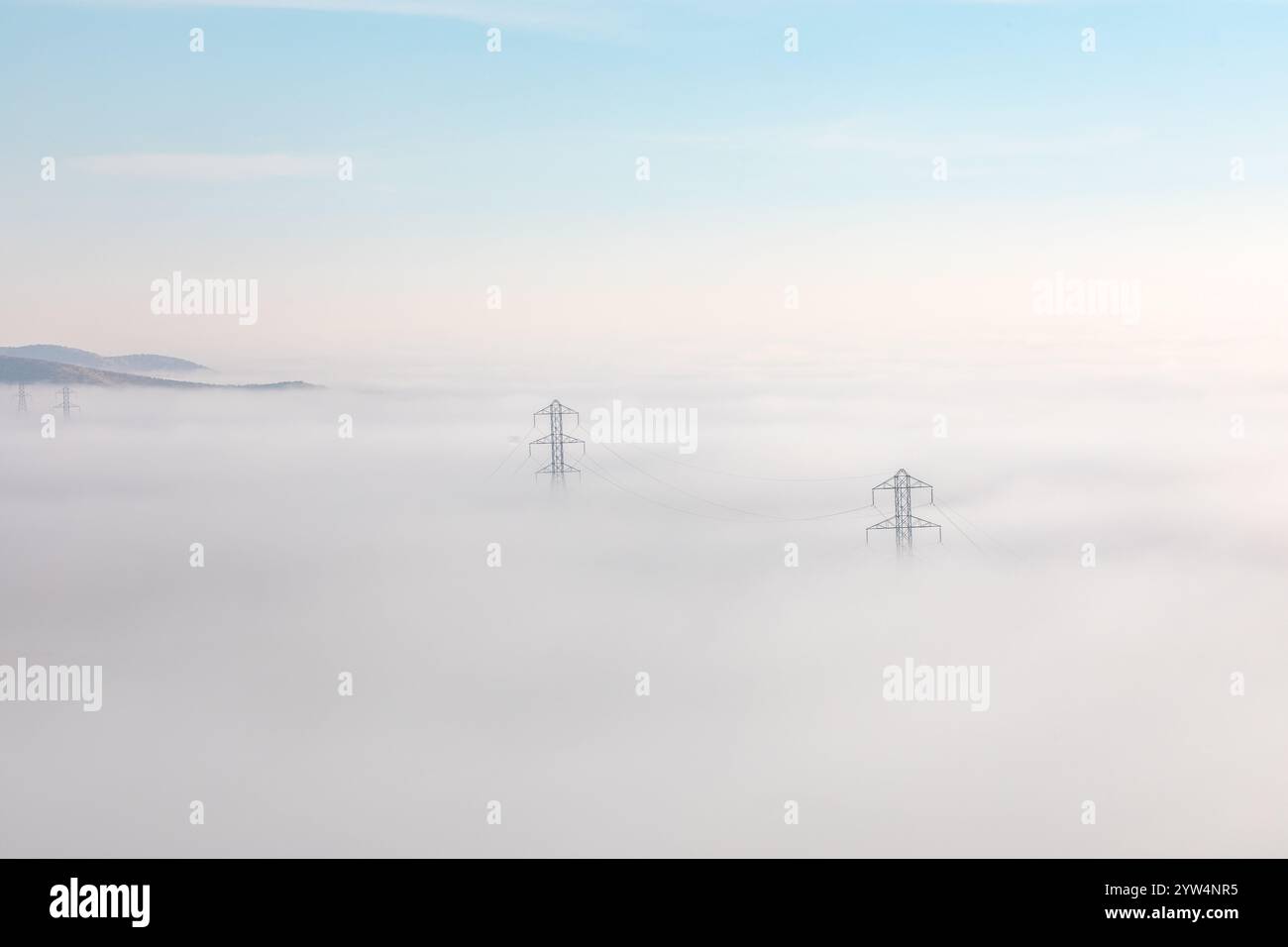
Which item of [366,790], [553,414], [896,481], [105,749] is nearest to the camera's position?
[896,481]

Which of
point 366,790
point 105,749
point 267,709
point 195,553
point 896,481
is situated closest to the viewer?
point 195,553

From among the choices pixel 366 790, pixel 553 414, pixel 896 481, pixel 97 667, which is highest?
pixel 553 414

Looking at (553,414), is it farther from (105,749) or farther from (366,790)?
(105,749)

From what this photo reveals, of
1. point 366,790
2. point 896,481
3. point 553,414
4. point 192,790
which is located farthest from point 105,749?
point 896,481

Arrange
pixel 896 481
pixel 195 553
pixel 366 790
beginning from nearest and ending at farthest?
pixel 195 553
pixel 896 481
pixel 366 790

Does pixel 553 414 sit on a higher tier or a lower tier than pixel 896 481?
higher

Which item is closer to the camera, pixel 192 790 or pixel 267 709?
pixel 192 790

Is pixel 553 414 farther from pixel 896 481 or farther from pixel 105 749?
pixel 105 749

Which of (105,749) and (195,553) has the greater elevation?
(195,553)

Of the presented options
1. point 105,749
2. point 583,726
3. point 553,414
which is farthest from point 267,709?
point 553,414
